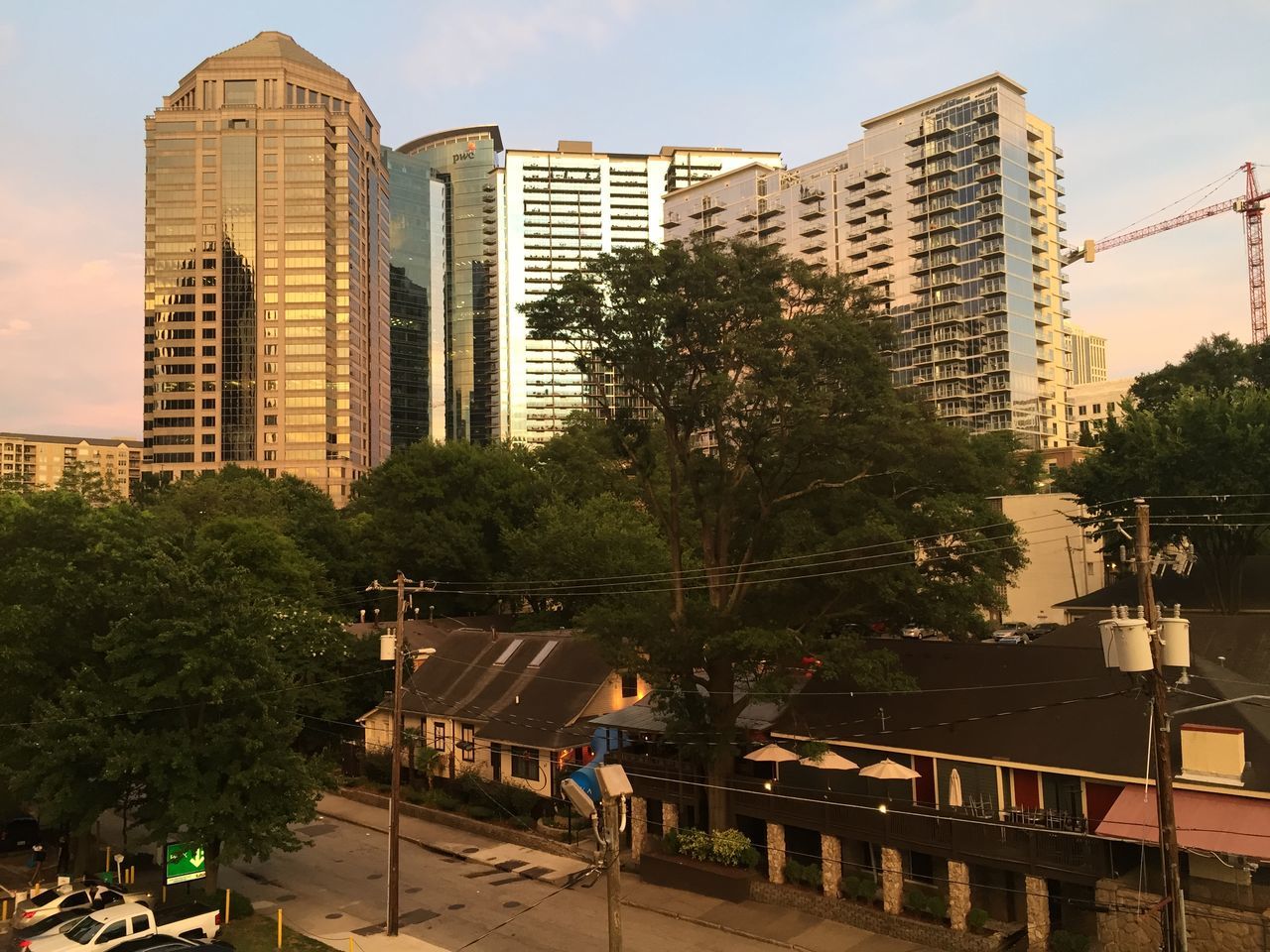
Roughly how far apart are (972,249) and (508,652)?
113708mm

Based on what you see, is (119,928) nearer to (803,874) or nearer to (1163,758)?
(803,874)

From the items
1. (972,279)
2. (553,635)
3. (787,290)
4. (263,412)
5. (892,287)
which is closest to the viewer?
(787,290)

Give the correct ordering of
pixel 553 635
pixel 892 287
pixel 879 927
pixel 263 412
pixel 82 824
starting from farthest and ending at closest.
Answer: pixel 263 412, pixel 892 287, pixel 553 635, pixel 82 824, pixel 879 927

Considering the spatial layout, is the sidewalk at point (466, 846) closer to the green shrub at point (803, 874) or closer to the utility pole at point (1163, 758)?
the green shrub at point (803, 874)

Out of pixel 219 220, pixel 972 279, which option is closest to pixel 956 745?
pixel 972 279

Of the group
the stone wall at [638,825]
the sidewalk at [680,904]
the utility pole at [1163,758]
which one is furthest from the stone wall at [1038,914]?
the stone wall at [638,825]

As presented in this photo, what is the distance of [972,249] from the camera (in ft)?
446

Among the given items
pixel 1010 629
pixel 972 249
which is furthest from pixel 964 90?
pixel 1010 629

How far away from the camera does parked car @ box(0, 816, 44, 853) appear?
36969 mm

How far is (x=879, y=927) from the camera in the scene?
25.7 meters

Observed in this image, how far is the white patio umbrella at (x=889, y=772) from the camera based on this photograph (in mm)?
24953

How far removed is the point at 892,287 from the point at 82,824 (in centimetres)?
13693

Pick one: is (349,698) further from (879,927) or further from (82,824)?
(879,927)

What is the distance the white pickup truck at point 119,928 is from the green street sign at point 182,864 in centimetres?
210
